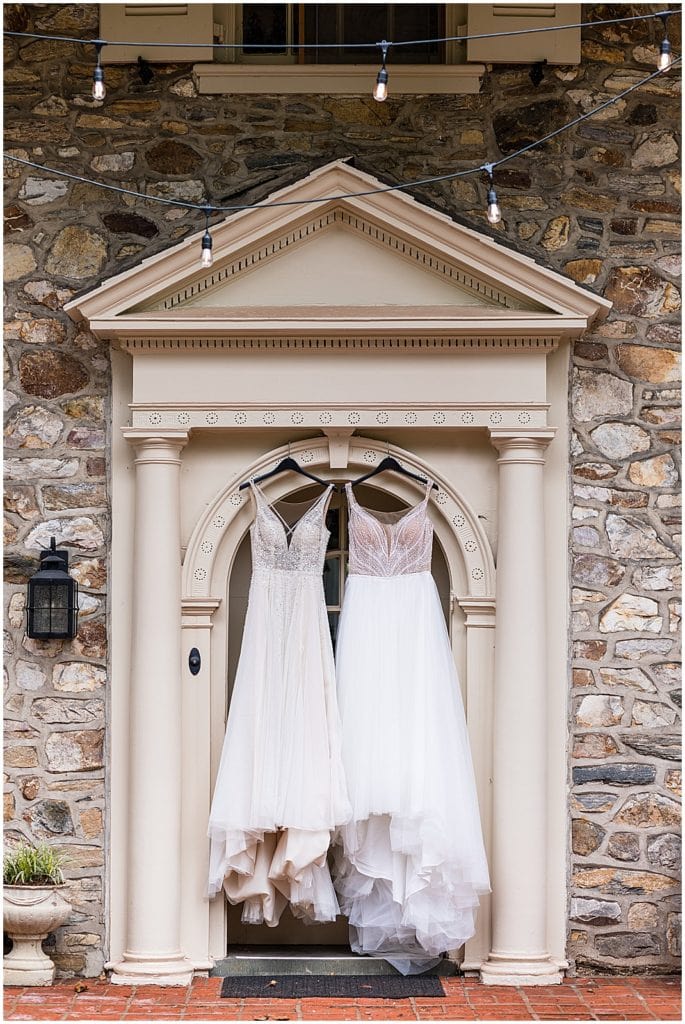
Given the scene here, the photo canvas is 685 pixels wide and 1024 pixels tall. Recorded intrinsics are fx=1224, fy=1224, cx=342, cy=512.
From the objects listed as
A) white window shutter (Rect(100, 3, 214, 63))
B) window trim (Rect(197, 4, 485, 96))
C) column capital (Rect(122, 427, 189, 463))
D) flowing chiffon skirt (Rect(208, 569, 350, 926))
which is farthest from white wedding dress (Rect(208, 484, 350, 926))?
white window shutter (Rect(100, 3, 214, 63))

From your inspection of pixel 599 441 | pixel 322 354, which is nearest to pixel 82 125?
pixel 322 354

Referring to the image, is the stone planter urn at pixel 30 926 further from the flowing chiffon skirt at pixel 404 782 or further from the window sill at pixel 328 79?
the window sill at pixel 328 79

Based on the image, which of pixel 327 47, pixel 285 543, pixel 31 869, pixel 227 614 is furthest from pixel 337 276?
pixel 31 869

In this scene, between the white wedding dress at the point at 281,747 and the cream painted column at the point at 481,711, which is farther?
the cream painted column at the point at 481,711

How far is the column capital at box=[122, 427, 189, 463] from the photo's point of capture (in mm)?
5371

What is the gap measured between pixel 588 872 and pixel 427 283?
8.94ft

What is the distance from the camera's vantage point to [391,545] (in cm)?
550

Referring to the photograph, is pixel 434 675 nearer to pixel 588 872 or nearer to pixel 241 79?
pixel 588 872

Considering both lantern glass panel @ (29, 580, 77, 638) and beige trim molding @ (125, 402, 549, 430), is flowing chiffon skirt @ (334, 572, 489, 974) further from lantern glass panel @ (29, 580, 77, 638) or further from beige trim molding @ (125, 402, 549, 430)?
lantern glass panel @ (29, 580, 77, 638)

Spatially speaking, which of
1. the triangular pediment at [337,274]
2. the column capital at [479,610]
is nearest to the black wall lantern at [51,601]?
the triangular pediment at [337,274]

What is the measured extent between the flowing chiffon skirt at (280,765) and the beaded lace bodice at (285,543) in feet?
0.13

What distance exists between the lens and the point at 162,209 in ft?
18.4

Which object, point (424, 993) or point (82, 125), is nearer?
point (424, 993)

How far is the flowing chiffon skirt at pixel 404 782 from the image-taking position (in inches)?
203
